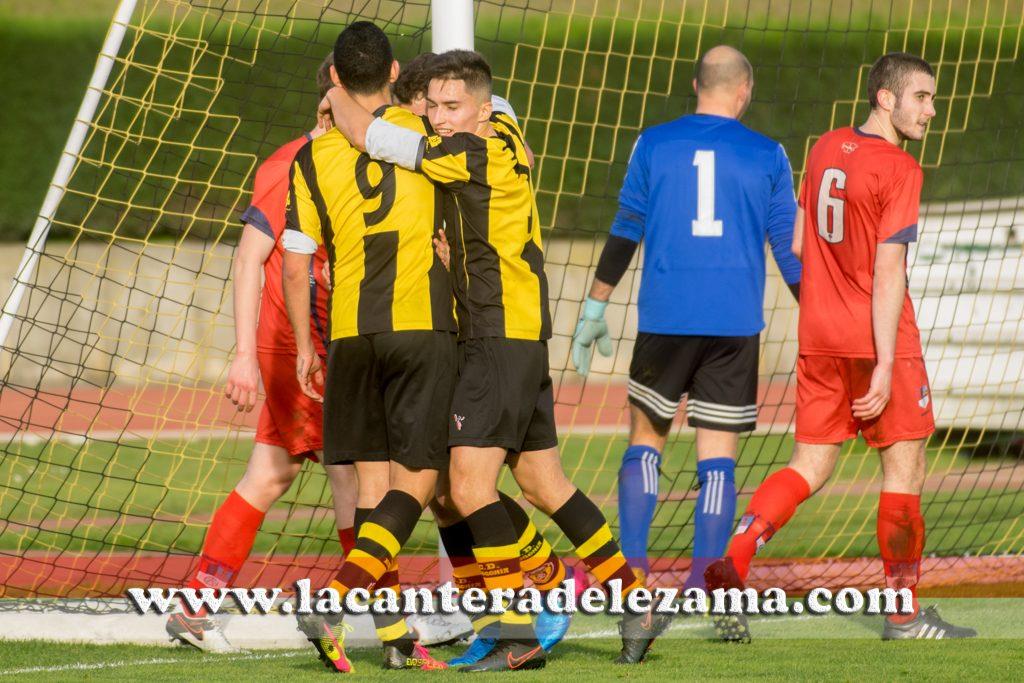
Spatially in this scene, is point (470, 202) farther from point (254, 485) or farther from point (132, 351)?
point (132, 351)

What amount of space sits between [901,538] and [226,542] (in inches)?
93.4

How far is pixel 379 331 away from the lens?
416 centimetres

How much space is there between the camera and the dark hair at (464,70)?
164 inches

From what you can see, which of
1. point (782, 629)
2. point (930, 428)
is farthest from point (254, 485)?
point (930, 428)

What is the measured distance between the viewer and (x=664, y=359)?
5.16 metres

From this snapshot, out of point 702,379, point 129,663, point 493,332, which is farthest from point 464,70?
point 129,663

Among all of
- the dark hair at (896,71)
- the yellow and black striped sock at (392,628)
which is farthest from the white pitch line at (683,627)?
the dark hair at (896,71)

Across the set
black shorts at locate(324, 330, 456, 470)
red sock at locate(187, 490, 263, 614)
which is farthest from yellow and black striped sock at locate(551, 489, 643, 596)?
red sock at locate(187, 490, 263, 614)

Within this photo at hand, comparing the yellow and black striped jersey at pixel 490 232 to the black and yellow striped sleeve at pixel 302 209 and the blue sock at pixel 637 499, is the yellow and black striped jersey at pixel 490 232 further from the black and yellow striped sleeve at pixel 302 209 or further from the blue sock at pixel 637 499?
the blue sock at pixel 637 499

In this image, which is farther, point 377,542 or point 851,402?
point 851,402

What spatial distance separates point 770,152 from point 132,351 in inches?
402

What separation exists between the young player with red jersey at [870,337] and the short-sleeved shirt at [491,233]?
3.79 feet

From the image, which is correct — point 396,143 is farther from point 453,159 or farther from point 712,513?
point 712,513

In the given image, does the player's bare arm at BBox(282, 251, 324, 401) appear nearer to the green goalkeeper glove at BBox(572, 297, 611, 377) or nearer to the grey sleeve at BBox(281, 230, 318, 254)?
the grey sleeve at BBox(281, 230, 318, 254)
